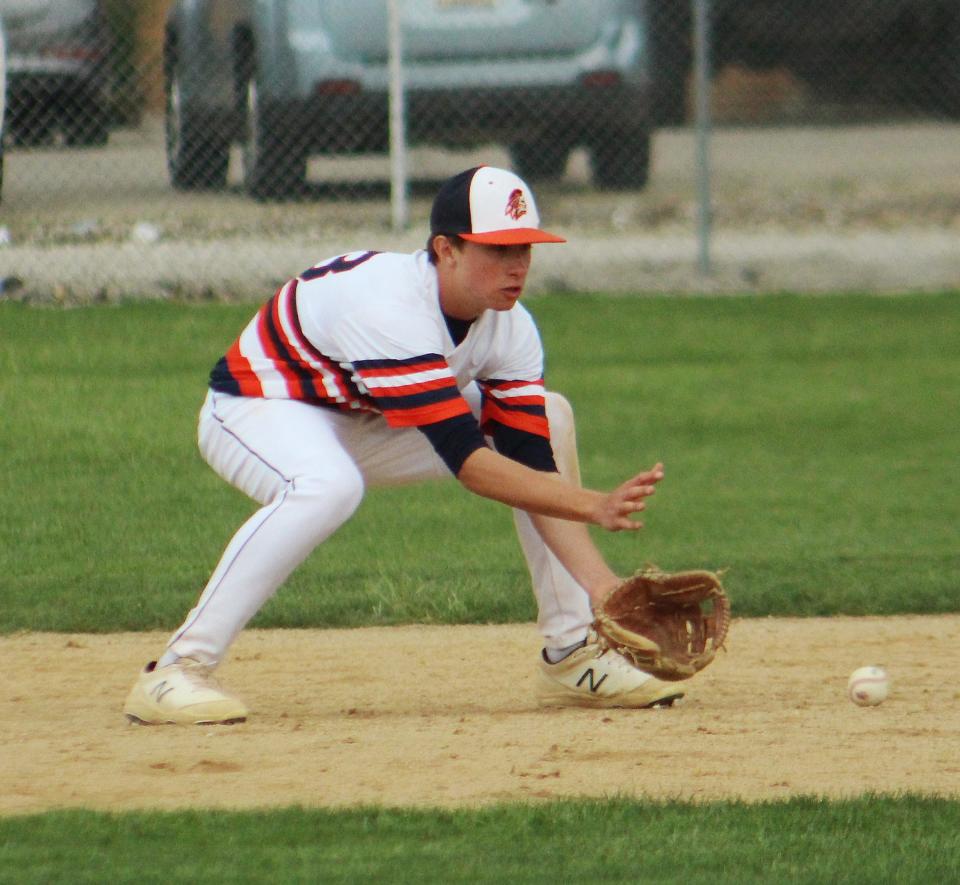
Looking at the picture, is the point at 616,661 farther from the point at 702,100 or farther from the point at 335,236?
the point at 335,236

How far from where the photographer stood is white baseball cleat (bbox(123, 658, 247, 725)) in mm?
4531

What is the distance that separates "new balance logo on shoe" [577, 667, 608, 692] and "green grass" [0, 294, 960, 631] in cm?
127

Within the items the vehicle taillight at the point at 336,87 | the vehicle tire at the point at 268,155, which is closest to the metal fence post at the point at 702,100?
the vehicle taillight at the point at 336,87

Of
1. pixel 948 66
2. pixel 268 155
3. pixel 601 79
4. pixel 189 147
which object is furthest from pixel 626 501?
pixel 948 66

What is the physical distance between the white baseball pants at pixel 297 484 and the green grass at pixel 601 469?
4.31ft

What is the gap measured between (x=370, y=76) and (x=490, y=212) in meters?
7.05

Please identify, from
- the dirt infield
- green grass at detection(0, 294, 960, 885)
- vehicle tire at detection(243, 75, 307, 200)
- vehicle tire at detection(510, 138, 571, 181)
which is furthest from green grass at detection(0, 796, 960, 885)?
vehicle tire at detection(510, 138, 571, 181)

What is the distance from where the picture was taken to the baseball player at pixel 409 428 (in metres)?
4.37

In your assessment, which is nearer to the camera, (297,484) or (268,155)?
(297,484)

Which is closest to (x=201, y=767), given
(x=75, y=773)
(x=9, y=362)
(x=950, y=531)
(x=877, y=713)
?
(x=75, y=773)

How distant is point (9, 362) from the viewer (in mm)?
9812

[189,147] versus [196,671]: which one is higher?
[196,671]

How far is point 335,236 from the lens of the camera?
1146 cm

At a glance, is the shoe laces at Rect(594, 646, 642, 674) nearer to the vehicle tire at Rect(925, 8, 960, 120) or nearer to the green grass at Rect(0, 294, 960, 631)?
the green grass at Rect(0, 294, 960, 631)
